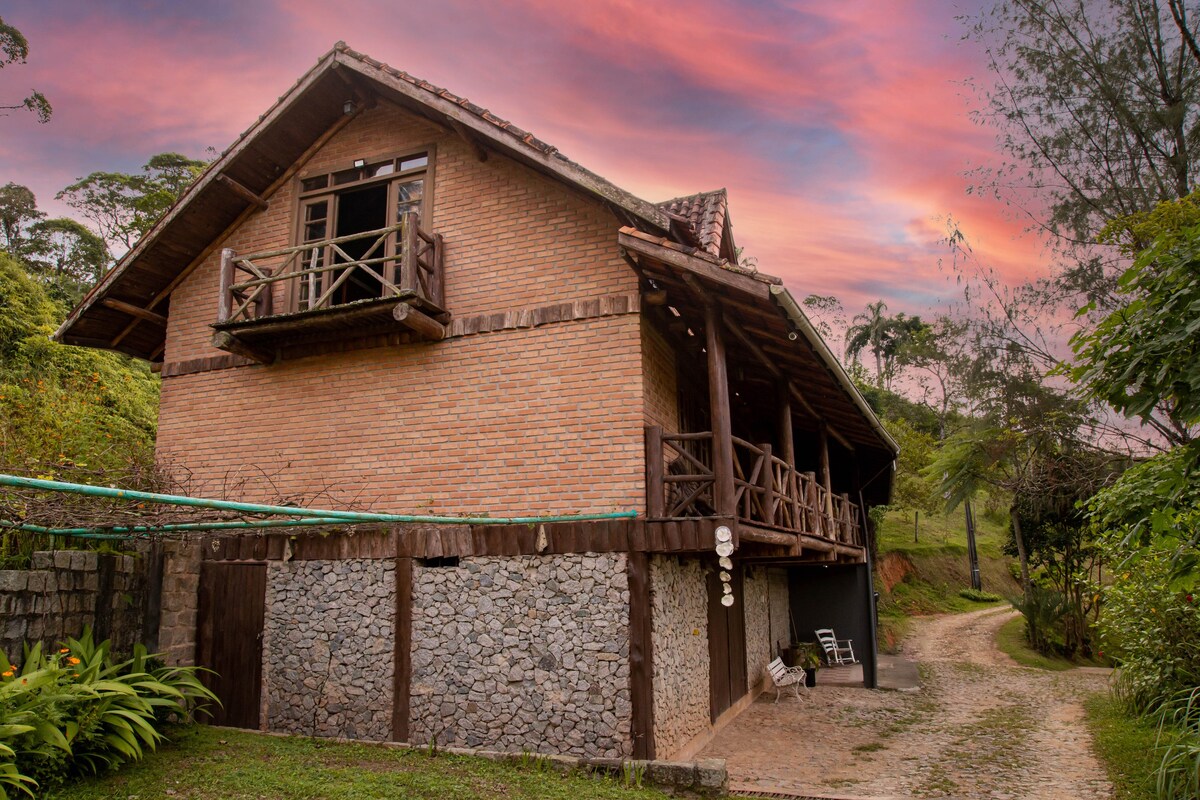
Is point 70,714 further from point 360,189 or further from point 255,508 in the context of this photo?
point 360,189

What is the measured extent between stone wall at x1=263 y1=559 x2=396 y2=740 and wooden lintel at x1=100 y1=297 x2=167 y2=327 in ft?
16.2

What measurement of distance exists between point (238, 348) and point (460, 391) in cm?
332

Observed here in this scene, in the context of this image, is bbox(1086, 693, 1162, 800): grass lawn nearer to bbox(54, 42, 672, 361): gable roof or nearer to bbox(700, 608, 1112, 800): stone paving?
bbox(700, 608, 1112, 800): stone paving

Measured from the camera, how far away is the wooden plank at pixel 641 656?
27.2ft

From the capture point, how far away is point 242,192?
11.6 metres

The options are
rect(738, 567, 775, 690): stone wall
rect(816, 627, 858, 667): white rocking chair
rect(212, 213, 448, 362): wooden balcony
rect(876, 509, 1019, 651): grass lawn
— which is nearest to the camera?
rect(212, 213, 448, 362): wooden balcony

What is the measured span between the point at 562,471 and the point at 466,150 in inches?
187

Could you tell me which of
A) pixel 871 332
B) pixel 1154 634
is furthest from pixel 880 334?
pixel 1154 634

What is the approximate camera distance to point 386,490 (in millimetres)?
10227

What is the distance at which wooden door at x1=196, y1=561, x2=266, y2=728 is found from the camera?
1003 cm

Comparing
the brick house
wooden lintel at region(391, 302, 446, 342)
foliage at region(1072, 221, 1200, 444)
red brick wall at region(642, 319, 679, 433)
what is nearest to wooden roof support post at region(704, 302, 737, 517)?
the brick house

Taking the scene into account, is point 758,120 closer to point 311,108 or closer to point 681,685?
point 311,108

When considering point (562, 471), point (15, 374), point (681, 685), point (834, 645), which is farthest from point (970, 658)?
point (15, 374)

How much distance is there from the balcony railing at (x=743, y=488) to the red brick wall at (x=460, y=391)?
0.31 m
